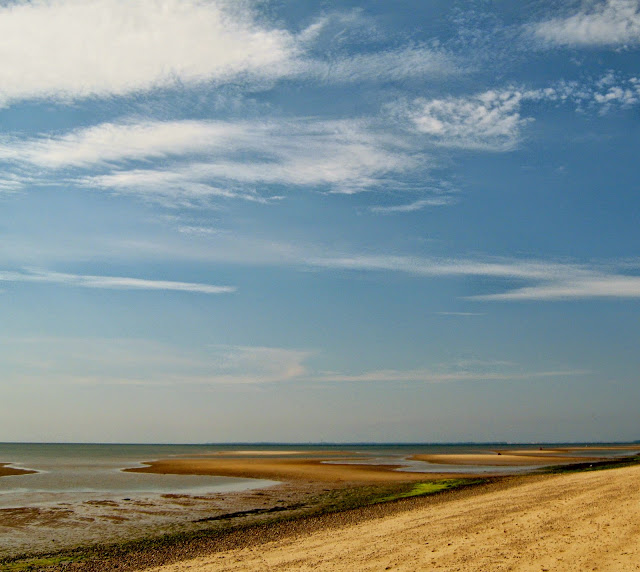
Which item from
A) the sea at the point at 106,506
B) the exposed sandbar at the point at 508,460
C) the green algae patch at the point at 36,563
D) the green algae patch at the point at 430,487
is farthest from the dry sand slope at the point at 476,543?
the exposed sandbar at the point at 508,460

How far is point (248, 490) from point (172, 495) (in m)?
5.48

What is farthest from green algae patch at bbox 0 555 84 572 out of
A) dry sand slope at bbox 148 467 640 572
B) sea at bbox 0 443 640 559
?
dry sand slope at bbox 148 467 640 572

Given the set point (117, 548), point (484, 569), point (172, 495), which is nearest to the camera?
point (484, 569)

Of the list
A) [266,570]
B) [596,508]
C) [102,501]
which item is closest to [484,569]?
[266,570]

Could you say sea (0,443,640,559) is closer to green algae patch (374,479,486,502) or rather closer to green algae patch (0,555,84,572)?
green algae patch (0,555,84,572)

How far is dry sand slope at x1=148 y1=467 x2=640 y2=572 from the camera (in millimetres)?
15056

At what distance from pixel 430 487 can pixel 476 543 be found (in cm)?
2281

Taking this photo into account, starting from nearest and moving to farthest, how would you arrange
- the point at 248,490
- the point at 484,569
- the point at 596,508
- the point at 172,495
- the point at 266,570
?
the point at 484,569 → the point at 266,570 → the point at 596,508 → the point at 172,495 → the point at 248,490

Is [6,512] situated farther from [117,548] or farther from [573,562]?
[573,562]

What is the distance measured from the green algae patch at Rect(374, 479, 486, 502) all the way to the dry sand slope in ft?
31.4

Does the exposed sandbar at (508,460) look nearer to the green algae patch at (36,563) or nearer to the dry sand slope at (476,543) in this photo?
the dry sand slope at (476,543)

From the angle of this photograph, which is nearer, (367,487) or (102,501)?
(102,501)

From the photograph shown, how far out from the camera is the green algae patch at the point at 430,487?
112 ft

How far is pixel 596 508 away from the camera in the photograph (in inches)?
872
